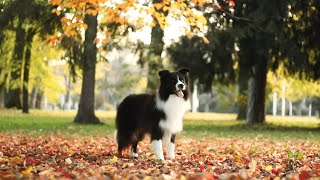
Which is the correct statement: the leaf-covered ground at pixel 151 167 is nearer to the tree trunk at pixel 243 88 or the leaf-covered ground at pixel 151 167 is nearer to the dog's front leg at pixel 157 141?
the dog's front leg at pixel 157 141

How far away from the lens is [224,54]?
78.1 feet

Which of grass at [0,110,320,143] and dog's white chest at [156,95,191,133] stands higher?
dog's white chest at [156,95,191,133]

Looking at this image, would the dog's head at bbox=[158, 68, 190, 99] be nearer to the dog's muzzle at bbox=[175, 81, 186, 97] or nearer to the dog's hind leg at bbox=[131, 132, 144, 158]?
the dog's muzzle at bbox=[175, 81, 186, 97]

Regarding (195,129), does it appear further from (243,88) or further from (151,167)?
(151,167)

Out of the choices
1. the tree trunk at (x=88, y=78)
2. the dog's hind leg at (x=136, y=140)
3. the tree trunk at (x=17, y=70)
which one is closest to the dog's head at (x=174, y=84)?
the dog's hind leg at (x=136, y=140)

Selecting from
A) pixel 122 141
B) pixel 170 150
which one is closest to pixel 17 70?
pixel 122 141

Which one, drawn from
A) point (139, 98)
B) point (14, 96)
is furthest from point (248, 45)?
point (14, 96)

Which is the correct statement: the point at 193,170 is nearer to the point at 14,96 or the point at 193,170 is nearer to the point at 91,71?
the point at 91,71

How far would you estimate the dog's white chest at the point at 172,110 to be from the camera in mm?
8898

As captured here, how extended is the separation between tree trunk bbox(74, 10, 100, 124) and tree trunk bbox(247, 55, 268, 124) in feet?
26.9

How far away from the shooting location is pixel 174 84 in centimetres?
876

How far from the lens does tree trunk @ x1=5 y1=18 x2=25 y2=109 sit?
25031 mm

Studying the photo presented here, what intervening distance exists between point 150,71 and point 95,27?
16.1ft

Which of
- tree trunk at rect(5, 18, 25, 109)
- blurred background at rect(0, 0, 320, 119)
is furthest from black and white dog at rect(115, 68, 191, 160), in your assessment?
tree trunk at rect(5, 18, 25, 109)
